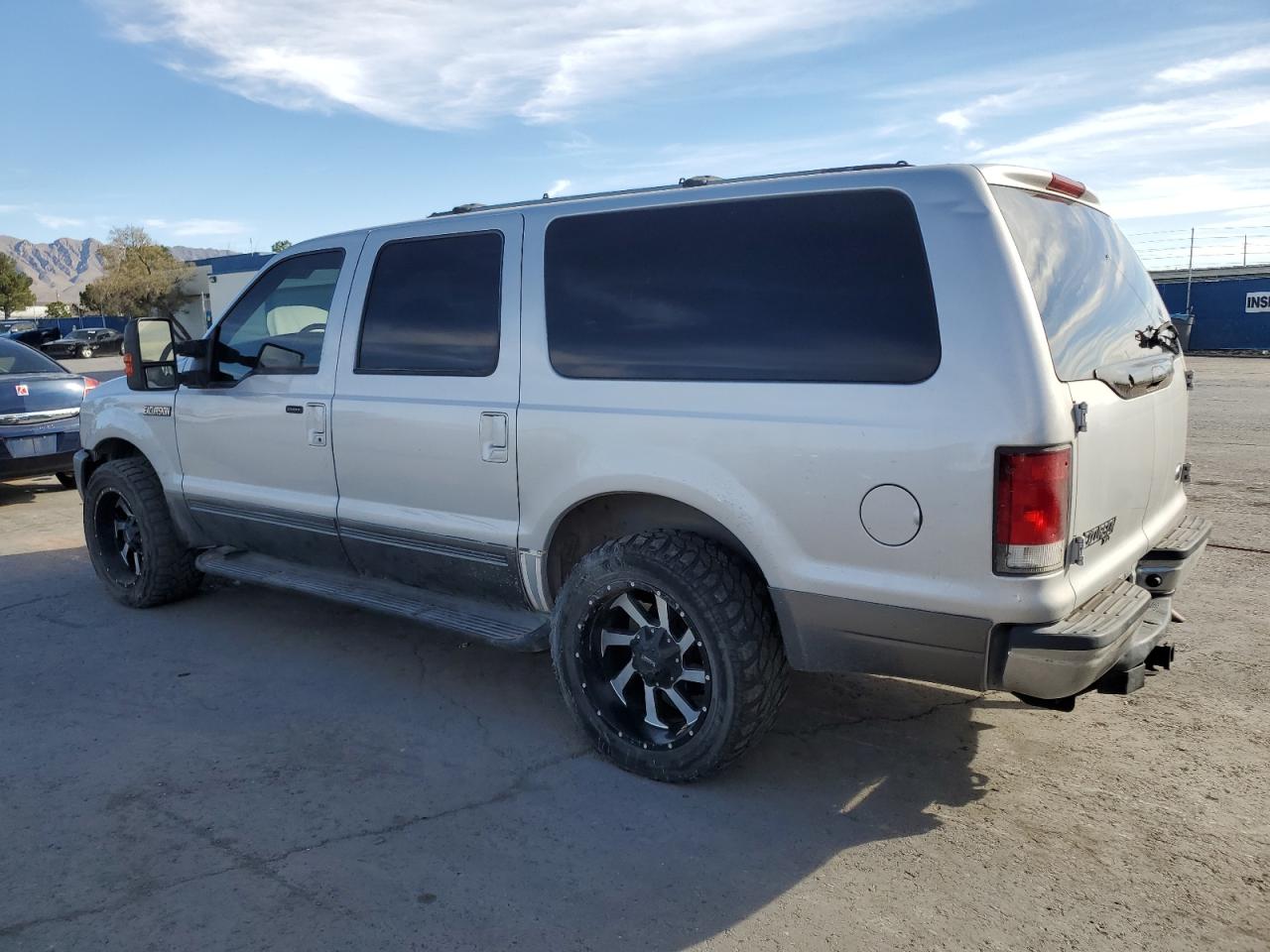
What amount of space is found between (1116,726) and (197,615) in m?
4.73

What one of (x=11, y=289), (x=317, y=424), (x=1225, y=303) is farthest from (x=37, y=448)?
(x=11, y=289)

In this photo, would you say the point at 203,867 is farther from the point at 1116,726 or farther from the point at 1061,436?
the point at 1116,726

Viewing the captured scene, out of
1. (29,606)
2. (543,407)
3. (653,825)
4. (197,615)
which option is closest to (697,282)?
(543,407)

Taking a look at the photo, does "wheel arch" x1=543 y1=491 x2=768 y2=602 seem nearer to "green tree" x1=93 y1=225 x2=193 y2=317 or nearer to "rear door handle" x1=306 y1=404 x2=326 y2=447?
"rear door handle" x1=306 y1=404 x2=326 y2=447

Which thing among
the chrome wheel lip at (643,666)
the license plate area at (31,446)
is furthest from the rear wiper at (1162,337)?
the license plate area at (31,446)

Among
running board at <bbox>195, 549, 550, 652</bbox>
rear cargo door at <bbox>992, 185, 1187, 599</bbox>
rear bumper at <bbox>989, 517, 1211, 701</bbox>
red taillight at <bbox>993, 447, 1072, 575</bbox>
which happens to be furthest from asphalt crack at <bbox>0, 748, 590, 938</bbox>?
rear cargo door at <bbox>992, 185, 1187, 599</bbox>

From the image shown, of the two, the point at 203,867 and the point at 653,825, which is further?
the point at 653,825

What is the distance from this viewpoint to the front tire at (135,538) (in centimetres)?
563

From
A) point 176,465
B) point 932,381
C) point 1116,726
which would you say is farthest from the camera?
point 176,465

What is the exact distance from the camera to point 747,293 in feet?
11.1

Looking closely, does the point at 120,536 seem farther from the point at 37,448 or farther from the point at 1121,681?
the point at 1121,681

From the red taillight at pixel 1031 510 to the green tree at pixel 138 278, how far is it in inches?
2551

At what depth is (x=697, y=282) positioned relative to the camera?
3.51 meters

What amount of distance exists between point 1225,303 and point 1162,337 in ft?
94.8
